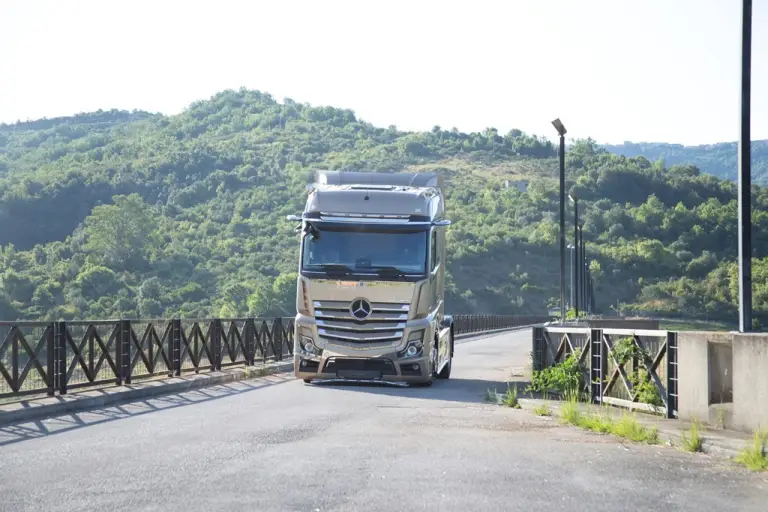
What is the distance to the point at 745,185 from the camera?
1585cm

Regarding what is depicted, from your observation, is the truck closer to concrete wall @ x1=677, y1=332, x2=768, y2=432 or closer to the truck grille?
the truck grille

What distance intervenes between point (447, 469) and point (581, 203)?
169 m

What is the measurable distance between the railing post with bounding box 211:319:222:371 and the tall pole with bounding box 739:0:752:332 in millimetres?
12838

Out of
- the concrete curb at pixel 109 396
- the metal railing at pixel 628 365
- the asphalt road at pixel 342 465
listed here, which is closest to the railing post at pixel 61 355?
the concrete curb at pixel 109 396

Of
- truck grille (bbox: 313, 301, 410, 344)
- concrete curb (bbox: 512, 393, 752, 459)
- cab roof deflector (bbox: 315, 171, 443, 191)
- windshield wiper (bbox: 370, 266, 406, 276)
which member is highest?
cab roof deflector (bbox: 315, 171, 443, 191)

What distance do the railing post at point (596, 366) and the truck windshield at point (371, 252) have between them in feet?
12.7

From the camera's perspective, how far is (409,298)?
2045 centimetres

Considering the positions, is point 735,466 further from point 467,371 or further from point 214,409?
point 467,371

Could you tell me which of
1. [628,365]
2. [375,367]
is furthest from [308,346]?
[628,365]

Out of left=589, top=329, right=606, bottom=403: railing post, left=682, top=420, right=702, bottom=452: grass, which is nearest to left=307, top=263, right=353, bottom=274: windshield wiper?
left=589, top=329, right=606, bottom=403: railing post

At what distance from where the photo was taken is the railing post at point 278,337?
30172 millimetres

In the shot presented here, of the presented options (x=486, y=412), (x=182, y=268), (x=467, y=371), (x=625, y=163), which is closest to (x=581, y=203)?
(x=625, y=163)

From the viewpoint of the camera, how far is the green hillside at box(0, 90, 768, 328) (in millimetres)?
118062

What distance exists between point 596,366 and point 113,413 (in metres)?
7.48
